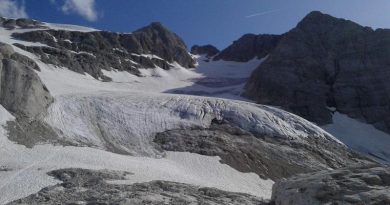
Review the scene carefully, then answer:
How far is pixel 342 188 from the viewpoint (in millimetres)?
20531

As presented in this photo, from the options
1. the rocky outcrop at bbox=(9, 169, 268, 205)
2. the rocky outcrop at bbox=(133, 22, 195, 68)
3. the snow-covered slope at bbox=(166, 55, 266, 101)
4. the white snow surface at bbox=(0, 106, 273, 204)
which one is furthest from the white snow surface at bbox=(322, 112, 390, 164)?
the rocky outcrop at bbox=(133, 22, 195, 68)

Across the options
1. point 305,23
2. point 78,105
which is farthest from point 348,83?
point 78,105

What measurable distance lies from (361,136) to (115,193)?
220 ft

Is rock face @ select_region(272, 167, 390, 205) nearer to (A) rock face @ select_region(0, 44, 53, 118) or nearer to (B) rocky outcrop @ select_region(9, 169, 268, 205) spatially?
(B) rocky outcrop @ select_region(9, 169, 268, 205)

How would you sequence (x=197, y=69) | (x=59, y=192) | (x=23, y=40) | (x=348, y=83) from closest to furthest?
(x=59, y=192) < (x=348, y=83) < (x=23, y=40) < (x=197, y=69)

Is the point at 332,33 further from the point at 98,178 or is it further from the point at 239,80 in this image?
the point at 98,178

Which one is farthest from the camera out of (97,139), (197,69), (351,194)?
(197,69)

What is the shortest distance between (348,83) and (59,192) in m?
89.1

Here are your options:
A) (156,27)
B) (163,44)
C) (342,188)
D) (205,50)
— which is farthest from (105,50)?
(342,188)

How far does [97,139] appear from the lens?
44906 mm

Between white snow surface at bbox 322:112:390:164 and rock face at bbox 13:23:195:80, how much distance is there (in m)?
47.3

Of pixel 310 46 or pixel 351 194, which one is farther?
pixel 310 46

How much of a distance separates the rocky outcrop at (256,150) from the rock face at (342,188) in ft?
77.8

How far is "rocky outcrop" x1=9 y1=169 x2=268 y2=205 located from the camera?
26078 mm
